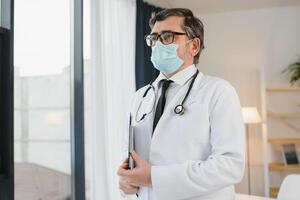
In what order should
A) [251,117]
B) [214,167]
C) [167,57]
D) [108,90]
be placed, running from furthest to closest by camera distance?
[251,117]
[108,90]
[167,57]
[214,167]

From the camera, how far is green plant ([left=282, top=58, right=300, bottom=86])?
3.87m

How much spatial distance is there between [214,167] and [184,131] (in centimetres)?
16

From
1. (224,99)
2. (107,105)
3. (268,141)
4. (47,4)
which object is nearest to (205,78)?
(224,99)

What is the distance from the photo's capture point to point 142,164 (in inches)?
41.9

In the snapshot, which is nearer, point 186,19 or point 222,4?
point 186,19

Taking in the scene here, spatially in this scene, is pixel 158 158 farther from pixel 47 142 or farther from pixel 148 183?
pixel 47 142

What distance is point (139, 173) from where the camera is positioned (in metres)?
1.06

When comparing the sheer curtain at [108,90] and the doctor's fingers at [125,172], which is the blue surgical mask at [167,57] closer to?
the doctor's fingers at [125,172]

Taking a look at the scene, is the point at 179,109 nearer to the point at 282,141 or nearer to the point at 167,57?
the point at 167,57

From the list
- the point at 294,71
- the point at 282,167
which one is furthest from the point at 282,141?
the point at 294,71

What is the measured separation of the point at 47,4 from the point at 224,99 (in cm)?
206

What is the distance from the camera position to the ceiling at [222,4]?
12.7 feet

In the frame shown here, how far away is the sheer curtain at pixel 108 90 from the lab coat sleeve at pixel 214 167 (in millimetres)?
1748

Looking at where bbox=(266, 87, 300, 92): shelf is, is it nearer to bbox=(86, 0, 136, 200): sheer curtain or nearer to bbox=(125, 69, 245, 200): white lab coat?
bbox=(86, 0, 136, 200): sheer curtain
